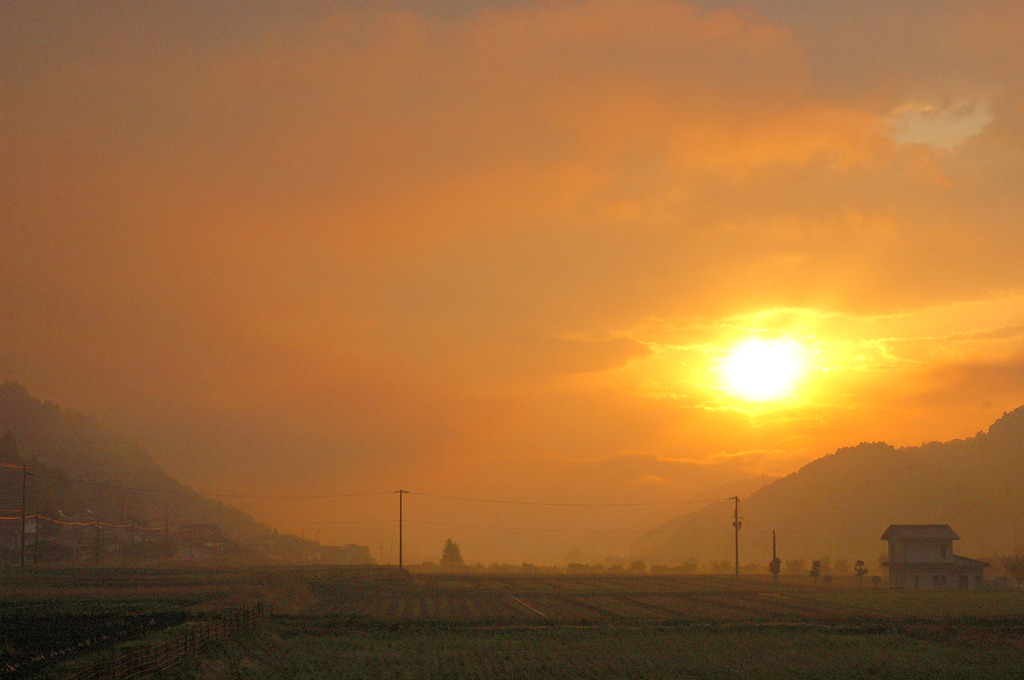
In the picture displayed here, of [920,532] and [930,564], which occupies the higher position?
[920,532]

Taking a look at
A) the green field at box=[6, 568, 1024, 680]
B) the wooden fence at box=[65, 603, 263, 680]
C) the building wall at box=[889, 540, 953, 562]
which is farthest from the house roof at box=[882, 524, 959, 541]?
the wooden fence at box=[65, 603, 263, 680]

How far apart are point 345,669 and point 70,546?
16557cm

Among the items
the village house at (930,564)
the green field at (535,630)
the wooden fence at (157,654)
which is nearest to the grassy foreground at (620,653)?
the green field at (535,630)

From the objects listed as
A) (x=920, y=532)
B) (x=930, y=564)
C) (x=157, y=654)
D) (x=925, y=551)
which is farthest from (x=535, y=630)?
(x=920, y=532)

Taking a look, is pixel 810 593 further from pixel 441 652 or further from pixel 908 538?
pixel 441 652

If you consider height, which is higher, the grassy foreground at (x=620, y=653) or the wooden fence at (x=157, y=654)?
the wooden fence at (x=157, y=654)

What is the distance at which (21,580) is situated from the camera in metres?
93.9

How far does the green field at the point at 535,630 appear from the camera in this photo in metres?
41.8

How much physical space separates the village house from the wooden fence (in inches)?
3670

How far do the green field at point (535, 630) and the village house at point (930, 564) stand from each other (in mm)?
17328

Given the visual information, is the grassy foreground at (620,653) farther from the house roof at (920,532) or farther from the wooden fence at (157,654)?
the house roof at (920,532)

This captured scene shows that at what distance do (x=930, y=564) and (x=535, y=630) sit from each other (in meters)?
78.1

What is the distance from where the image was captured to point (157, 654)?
3631 centimetres

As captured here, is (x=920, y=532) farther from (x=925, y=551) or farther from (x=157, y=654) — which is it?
(x=157, y=654)
